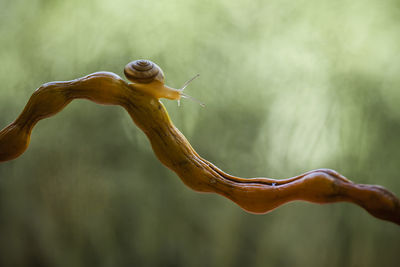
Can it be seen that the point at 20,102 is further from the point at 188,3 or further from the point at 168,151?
the point at 168,151

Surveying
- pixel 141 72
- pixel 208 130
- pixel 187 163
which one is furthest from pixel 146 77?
pixel 208 130

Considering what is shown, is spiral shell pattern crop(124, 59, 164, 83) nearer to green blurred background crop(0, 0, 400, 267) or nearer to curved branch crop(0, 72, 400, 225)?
curved branch crop(0, 72, 400, 225)

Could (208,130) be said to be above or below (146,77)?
above

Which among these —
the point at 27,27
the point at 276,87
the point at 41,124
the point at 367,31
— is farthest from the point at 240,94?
the point at 27,27

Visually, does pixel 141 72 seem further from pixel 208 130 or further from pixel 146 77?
pixel 208 130

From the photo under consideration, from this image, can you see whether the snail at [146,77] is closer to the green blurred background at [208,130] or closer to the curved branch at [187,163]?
the curved branch at [187,163]

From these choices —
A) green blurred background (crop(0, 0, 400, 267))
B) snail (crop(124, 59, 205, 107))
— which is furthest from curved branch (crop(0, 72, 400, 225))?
green blurred background (crop(0, 0, 400, 267))
